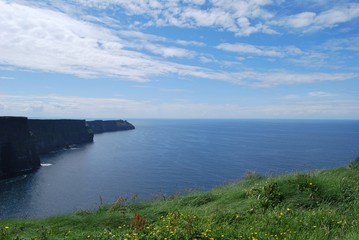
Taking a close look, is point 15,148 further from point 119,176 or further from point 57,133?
point 57,133

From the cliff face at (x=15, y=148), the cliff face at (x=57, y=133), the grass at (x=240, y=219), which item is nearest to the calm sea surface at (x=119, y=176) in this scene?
the cliff face at (x=15, y=148)

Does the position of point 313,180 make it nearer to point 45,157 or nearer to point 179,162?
point 179,162

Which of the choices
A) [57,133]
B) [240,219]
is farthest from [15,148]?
[240,219]

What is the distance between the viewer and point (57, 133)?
394 ft

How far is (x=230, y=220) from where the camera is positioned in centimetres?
896

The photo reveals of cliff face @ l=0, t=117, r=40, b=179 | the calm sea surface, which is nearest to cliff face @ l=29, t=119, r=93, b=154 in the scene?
the calm sea surface

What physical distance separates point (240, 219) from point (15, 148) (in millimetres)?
73989

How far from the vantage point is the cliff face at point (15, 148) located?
220 feet

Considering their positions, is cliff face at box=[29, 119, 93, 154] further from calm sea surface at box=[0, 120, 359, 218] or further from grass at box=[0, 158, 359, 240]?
grass at box=[0, 158, 359, 240]

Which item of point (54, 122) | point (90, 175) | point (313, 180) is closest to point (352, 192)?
point (313, 180)

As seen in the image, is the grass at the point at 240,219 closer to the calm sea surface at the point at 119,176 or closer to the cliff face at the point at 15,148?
the calm sea surface at the point at 119,176

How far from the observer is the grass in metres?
7.38

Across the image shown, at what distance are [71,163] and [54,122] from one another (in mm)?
40370

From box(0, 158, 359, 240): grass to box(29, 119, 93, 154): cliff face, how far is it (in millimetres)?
99889
